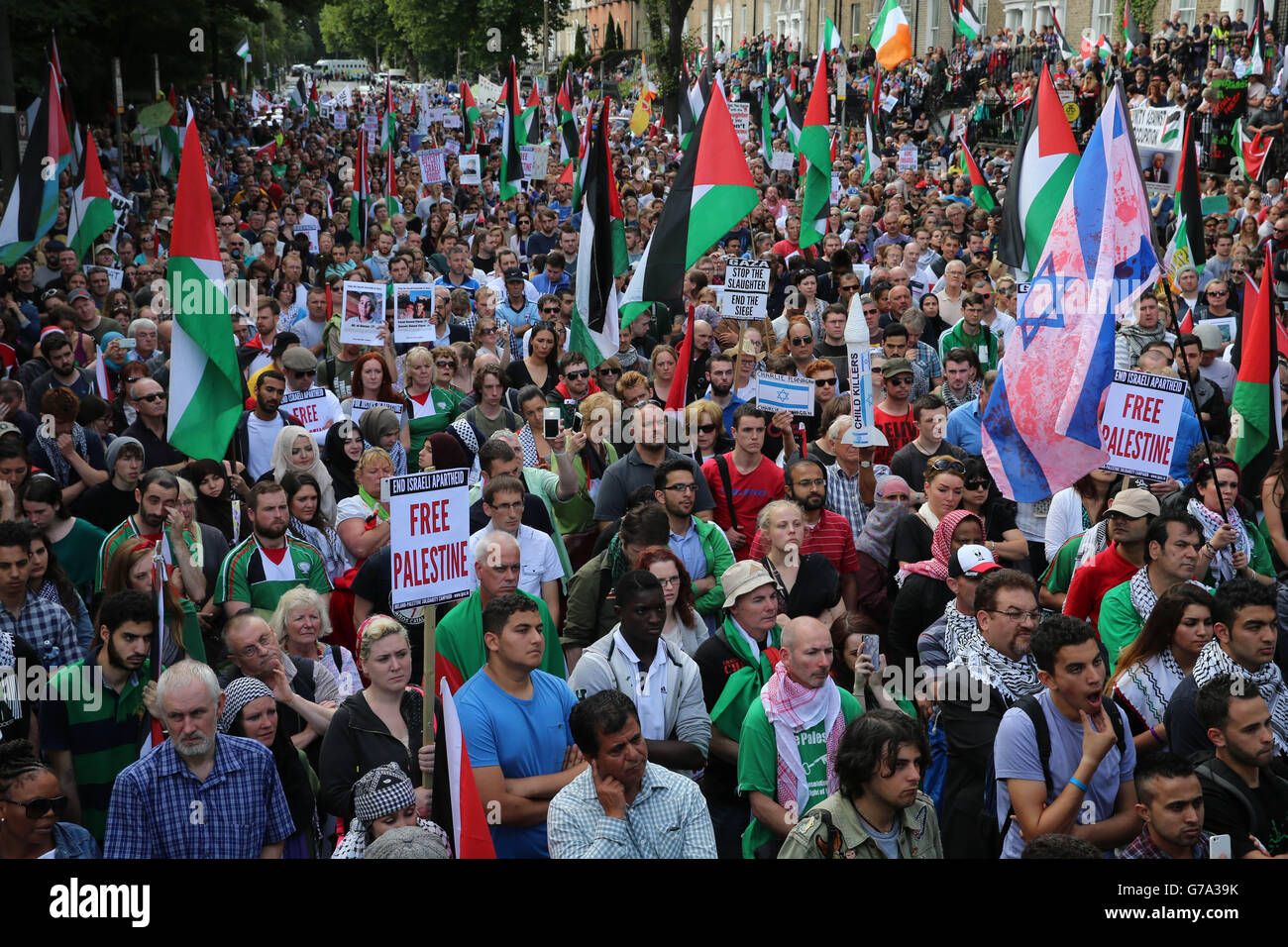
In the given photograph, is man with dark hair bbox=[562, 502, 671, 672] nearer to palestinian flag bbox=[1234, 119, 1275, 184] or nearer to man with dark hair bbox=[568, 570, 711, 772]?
man with dark hair bbox=[568, 570, 711, 772]

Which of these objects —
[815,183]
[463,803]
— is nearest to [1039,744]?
[463,803]

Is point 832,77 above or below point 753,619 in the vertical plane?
above

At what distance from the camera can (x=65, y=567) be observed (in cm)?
729

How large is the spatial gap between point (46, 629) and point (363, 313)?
5.22 m

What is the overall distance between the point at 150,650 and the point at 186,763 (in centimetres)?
100

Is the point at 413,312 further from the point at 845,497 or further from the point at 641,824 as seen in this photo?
the point at 641,824

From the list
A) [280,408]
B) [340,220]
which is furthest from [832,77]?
[280,408]

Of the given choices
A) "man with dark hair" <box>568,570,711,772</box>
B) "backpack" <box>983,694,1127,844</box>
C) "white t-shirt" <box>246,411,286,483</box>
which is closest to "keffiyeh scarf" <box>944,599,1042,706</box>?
"backpack" <box>983,694,1127,844</box>

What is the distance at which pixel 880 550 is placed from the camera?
24.1ft

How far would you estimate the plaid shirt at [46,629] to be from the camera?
6141mm

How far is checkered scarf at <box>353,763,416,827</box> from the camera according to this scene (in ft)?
15.2

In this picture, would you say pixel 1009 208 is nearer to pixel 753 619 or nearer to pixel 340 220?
pixel 753 619

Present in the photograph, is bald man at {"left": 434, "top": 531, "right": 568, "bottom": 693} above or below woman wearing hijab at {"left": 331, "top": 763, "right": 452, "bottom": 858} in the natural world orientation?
above

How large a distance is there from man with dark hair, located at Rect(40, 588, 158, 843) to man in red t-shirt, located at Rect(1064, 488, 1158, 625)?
13.1ft
